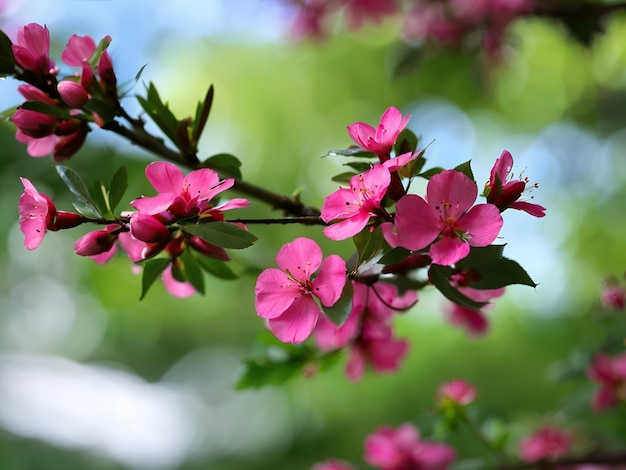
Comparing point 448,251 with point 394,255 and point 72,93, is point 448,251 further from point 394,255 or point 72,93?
point 72,93

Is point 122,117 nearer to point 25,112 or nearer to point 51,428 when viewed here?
point 25,112

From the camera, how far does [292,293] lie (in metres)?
0.49

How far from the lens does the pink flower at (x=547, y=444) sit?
99 centimetres

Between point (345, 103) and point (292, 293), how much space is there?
2045mm

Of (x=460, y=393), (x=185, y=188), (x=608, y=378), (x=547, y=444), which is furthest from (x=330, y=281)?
(x=547, y=444)

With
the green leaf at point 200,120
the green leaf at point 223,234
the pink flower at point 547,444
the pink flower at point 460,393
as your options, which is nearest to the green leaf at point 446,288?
the green leaf at point 223,234

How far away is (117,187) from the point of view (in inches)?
19.7

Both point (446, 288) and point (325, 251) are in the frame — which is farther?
point (325, 251)

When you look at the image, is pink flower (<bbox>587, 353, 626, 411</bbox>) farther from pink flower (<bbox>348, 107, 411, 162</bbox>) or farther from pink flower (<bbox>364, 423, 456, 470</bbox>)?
pink flower (<bbox>348, 107, 411, 162</bbox>)

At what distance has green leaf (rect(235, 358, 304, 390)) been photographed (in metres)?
0.72

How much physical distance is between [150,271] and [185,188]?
9 centimetres

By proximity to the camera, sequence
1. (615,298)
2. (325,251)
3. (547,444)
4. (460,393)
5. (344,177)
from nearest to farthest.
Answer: (344,177) → (615,298) → (460,393) → (547,444) → (325,251)

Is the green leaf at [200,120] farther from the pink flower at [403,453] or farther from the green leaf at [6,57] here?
the pink flower at [403,453]

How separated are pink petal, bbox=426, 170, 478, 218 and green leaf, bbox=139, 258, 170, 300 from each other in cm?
22
